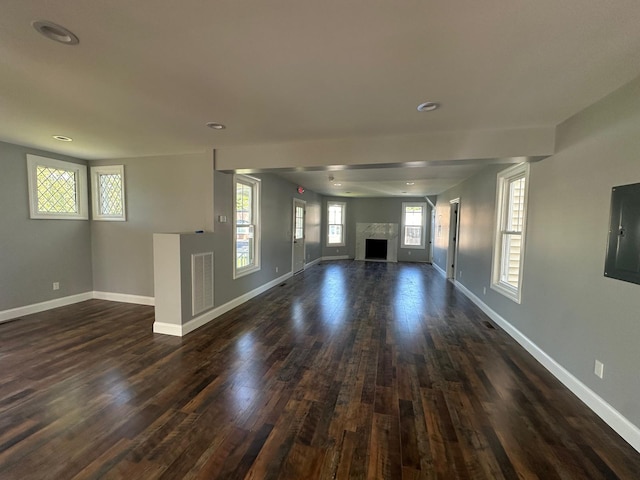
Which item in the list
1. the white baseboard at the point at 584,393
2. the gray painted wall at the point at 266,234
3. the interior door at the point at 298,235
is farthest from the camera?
the interior door at the point at 298,235

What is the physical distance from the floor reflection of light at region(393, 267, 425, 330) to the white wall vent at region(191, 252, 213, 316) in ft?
9.19

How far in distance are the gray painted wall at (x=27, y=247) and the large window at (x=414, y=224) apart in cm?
915

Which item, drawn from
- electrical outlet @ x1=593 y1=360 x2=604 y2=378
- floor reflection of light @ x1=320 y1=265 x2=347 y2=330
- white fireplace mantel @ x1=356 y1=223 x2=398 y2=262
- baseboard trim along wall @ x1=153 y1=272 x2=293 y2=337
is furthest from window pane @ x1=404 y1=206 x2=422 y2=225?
electrical outlet @ x1=593 y1=360 x2=604 y2=378

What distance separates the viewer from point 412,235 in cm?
1022

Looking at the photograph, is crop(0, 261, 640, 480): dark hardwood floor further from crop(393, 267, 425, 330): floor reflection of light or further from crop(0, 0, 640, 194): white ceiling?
crop(0, 0, 640, 194): white ceiling

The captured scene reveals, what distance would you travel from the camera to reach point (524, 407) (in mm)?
2164

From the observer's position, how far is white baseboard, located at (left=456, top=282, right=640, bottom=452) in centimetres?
183

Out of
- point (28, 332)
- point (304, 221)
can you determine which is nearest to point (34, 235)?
point (28, 332)

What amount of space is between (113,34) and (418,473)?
2.98 metres

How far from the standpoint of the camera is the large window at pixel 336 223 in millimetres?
10359

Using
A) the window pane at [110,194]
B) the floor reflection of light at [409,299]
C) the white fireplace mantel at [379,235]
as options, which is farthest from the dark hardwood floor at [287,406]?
the white fireplace mantel at [379,235]

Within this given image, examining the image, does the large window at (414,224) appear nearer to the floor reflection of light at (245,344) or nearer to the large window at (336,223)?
the large window at (336,223)

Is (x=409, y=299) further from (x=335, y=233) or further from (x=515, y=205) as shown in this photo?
(x=335, y=233)

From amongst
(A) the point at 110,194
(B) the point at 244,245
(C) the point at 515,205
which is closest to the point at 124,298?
(A) the point at 110,194
